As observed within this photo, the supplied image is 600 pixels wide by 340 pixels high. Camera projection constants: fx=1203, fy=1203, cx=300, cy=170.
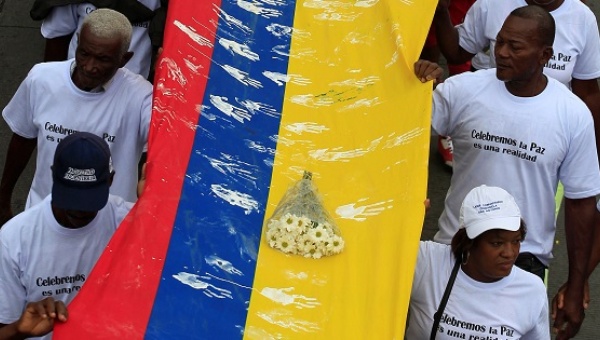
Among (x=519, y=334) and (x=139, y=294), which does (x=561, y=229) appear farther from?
(x=139, y=294)

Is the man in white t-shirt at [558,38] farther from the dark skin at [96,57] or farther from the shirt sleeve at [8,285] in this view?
the shirt sleeve at [8,285]

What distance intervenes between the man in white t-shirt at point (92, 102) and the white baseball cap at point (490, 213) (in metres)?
1.43

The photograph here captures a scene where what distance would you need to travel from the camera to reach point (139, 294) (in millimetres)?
4223

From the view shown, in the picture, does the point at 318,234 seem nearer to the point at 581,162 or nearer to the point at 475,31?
the point at 581,162

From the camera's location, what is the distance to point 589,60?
18.2 feet

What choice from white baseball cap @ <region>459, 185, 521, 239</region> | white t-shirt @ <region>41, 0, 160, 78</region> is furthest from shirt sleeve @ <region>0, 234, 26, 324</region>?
white t-shirt @ <region>41, 0, 160, 78</region>

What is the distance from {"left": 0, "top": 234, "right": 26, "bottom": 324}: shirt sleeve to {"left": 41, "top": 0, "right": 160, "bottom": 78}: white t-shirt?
5.94 feet

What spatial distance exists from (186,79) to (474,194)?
153 centimetres

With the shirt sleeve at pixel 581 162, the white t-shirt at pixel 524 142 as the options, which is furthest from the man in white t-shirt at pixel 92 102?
the shirt sleeve at pixel 581 162

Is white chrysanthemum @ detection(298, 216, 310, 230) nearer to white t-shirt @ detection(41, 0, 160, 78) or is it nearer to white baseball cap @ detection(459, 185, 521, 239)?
white baseball cap @ detection(459, 185, 521, 239)

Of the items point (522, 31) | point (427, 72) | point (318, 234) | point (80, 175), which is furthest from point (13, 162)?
point (522, 31)

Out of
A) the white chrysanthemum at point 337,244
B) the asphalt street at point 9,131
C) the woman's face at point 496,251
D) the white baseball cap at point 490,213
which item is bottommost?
the asphalt street at point 9,131

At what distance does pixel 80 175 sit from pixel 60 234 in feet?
0.85

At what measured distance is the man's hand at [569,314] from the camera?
4941 mm
